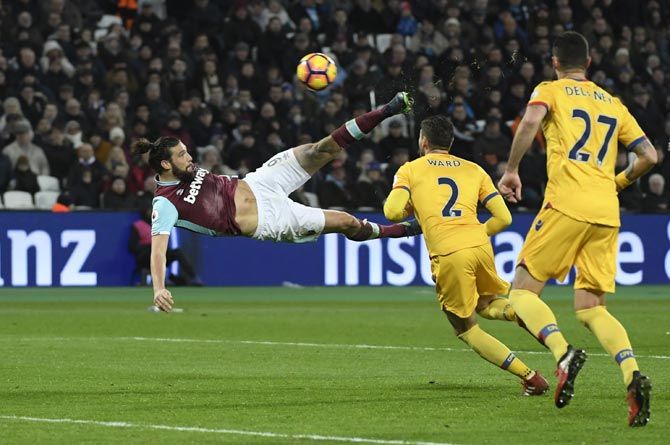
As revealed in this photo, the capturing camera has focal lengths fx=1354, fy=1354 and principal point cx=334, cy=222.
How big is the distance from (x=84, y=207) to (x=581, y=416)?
49.2 ft

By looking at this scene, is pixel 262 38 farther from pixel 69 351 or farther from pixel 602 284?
pixel 602 284

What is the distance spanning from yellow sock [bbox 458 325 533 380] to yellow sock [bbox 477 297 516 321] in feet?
0.73

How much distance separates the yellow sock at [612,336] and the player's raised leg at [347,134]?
2.98 meters

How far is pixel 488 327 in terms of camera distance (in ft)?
53.0

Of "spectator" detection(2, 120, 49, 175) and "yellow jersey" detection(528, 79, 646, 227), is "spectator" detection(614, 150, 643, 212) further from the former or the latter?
"yellow jersey" detection(528, 79, 646, 227)

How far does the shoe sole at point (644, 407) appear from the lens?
7.59 metres

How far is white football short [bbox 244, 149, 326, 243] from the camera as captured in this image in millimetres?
11055

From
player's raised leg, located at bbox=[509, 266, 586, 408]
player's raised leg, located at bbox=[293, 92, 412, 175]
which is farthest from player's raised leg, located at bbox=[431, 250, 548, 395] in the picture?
player's raised leg, located at bbox=[293, 92, 412, 175]

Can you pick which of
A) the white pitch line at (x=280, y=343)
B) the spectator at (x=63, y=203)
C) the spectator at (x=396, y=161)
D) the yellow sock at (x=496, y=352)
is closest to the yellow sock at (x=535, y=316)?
the yellow sock at (x=496, y=352)

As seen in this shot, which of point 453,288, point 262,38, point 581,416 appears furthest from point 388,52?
point 581,416

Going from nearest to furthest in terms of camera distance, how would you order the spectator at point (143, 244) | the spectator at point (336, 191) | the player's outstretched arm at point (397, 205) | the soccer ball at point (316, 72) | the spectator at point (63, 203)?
the player's outstretched arm at point (397, 205) → the soccer ball at point (316, 72) → the spectator at point (63, 203) → the spectator at point (143, 244) → the spectator at point (336, 191)

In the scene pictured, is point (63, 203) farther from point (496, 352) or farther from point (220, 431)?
point (220, 431)

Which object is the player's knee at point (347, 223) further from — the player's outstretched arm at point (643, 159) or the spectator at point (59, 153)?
the spectator at point (59, 153)

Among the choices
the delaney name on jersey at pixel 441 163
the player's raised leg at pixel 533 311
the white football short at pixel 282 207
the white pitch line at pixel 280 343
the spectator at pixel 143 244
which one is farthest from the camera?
the spectator at pixel 143 244
